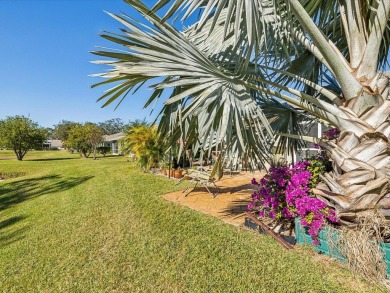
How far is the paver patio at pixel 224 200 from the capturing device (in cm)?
560

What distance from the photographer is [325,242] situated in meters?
3.47

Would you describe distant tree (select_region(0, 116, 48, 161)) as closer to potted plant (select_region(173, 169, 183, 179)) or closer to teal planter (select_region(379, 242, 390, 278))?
potted plant (select_region(173, 169, 183, 179))

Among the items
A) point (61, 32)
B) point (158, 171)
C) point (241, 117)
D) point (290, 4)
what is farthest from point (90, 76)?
point (61, 32)

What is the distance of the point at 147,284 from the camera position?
3.19 m

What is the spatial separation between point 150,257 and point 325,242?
2.82 metres

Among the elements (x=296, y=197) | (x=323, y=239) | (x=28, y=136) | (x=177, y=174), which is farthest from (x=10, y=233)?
(x=28, y=136)

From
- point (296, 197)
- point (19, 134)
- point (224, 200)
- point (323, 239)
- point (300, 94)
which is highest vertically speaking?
point (19, 134)

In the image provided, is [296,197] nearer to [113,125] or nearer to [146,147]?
[146,147]

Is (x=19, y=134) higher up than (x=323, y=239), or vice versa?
(x=19, y=134)

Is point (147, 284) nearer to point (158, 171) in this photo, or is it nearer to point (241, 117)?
point (241, 117)

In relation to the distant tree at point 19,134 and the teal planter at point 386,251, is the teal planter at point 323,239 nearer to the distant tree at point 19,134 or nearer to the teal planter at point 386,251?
the teal planter at point 386,251

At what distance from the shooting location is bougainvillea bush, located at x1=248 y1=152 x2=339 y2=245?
3.49 meters

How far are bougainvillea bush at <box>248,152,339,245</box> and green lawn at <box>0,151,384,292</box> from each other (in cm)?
55

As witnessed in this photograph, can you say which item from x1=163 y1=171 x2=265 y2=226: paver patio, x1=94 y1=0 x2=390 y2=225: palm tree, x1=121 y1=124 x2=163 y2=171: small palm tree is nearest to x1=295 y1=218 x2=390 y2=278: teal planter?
x1=94 y1=0 x2=390 y2=225: palm tree
